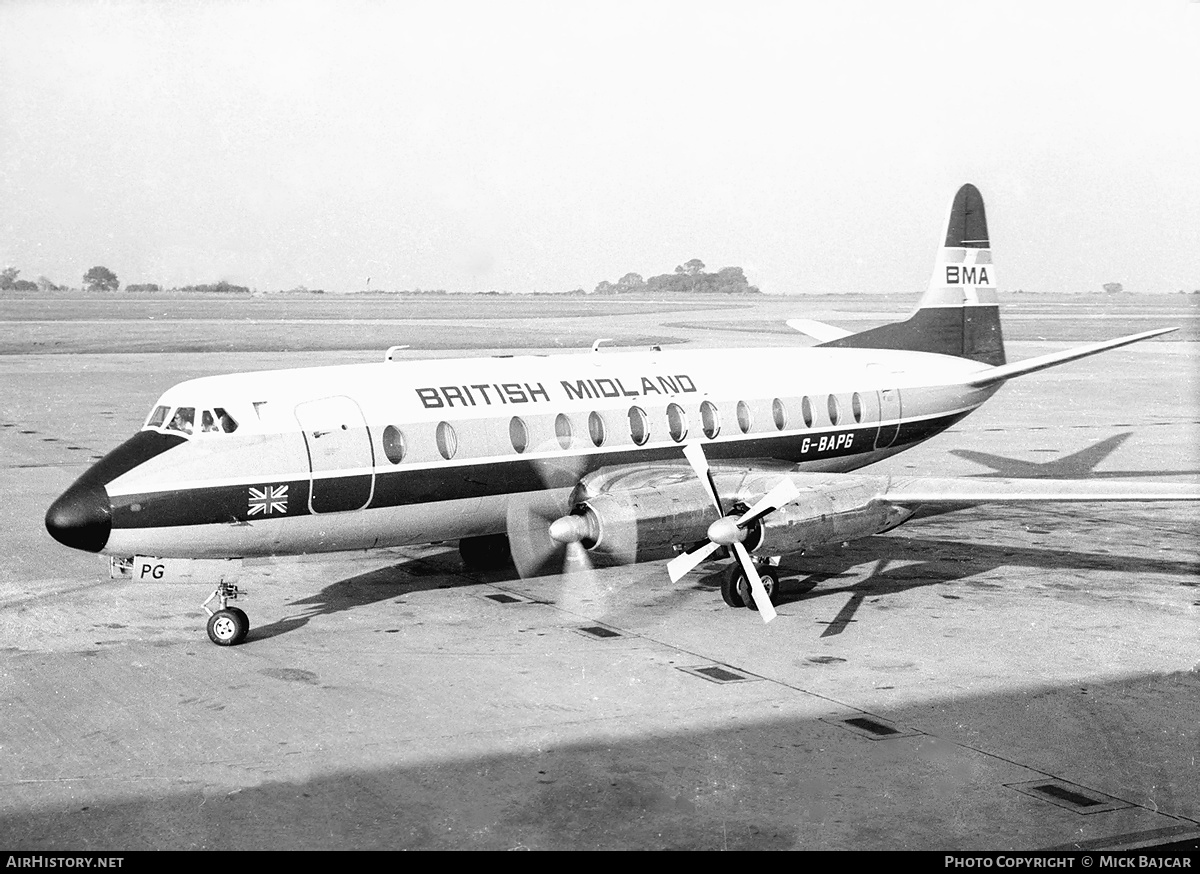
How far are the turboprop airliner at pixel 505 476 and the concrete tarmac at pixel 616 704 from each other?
108 cm

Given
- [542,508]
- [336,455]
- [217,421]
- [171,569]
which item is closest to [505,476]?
[542,508]

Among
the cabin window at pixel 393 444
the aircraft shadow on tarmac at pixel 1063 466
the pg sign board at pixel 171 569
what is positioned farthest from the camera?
the aircraft shadow on tarmac at pixel 1063 466

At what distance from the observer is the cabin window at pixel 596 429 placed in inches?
717

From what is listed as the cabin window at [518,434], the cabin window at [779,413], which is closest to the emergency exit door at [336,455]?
the cabin window at [518,434]

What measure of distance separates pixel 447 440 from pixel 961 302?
1268 cm

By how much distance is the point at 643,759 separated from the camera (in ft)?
Result: 38.2

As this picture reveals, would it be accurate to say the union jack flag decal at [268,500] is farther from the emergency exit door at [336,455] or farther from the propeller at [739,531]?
the propeller at [739,531]

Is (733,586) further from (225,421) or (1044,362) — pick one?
(1044,362)

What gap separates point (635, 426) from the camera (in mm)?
18672

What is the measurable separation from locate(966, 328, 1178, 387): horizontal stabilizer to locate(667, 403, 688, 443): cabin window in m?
6.59

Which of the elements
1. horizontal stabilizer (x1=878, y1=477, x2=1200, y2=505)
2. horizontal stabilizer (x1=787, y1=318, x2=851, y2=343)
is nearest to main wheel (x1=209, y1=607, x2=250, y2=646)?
horizontal stabilizer (x1=878, y1=477, x2=1200, y2=505)
